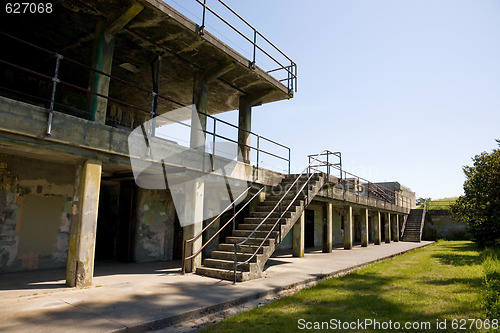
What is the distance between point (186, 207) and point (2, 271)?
190 inches

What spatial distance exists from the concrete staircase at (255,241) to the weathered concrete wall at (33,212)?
4.16m

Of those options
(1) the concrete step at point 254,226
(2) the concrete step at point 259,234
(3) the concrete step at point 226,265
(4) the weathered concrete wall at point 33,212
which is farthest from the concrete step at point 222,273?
(4) the weathered concrete wall at point 33,212

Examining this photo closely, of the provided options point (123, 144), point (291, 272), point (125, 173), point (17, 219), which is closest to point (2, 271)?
point (17, 219)

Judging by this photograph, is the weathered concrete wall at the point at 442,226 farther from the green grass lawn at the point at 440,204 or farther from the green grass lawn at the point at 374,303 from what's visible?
the green grass lawn at the point at 374,303

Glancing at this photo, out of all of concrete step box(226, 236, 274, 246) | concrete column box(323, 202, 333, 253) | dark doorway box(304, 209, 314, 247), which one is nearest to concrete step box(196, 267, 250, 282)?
concrete step box(226, 236, 274, 246)

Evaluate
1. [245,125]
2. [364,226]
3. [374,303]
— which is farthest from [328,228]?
[374,303]

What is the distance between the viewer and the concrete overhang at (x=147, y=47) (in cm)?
833

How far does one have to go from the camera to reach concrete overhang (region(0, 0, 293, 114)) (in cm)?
833

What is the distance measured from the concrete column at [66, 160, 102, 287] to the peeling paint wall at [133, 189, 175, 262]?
4585mm

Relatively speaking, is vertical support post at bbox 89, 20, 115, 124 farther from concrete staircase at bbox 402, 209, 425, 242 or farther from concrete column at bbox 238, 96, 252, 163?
concrete staircase at bbox 402, 209, 425, 242

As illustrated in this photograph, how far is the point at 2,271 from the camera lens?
845 cm

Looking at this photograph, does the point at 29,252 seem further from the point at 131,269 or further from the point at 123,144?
the point at 123,144

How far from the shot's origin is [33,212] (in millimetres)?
9219

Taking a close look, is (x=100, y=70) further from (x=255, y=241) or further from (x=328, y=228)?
(x=328, y=228)
